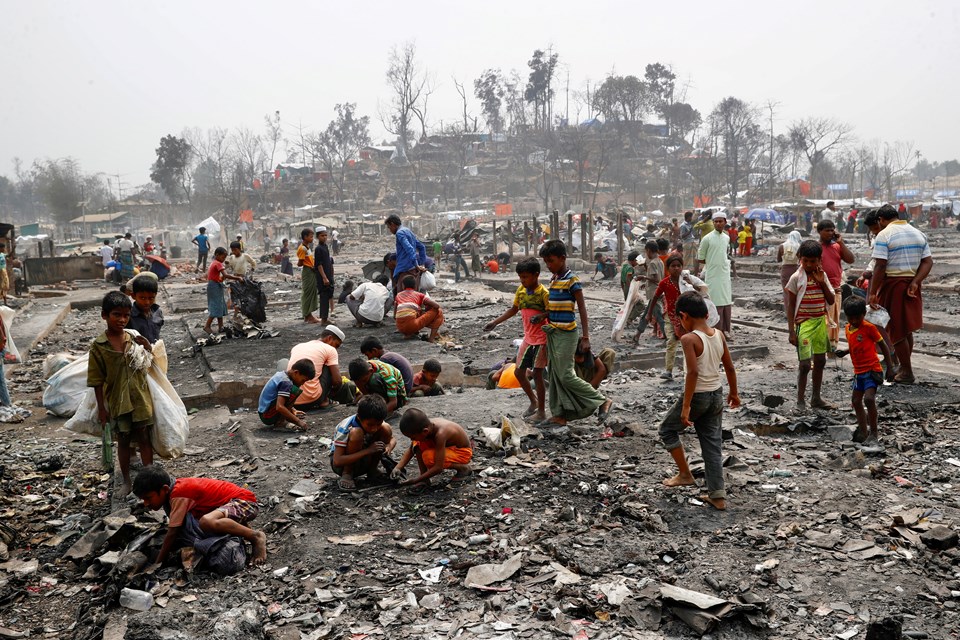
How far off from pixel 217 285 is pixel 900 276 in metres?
9.26

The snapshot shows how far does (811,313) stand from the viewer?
6621 mm

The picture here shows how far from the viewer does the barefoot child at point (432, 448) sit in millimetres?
4891

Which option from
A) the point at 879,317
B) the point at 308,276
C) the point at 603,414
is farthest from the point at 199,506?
the point at 308,276

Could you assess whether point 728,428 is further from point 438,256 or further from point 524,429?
point 438,256

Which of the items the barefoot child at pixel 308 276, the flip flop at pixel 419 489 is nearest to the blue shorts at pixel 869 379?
the flip flop at pixel 419 489

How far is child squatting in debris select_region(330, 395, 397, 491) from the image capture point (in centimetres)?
503

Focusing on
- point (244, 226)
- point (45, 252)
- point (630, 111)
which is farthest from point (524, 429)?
point (630, 111)

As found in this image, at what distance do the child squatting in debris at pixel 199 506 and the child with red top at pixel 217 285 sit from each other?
7.82 meters

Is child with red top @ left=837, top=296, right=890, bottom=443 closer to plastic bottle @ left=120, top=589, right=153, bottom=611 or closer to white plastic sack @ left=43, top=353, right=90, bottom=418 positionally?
plastic bottle @ left=120, top=589, right=153, bottom=611

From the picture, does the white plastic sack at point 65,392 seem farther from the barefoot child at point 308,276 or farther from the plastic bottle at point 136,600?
the plastic bottle at point 136,600

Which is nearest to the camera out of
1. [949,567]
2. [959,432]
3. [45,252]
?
[949,567]

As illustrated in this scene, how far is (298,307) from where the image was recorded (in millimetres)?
16406

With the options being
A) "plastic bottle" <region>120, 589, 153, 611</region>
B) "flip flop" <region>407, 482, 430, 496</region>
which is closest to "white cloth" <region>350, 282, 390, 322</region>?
"flip flop" <region>407, 482, 430, 496</region>

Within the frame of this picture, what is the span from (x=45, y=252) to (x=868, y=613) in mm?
34371
